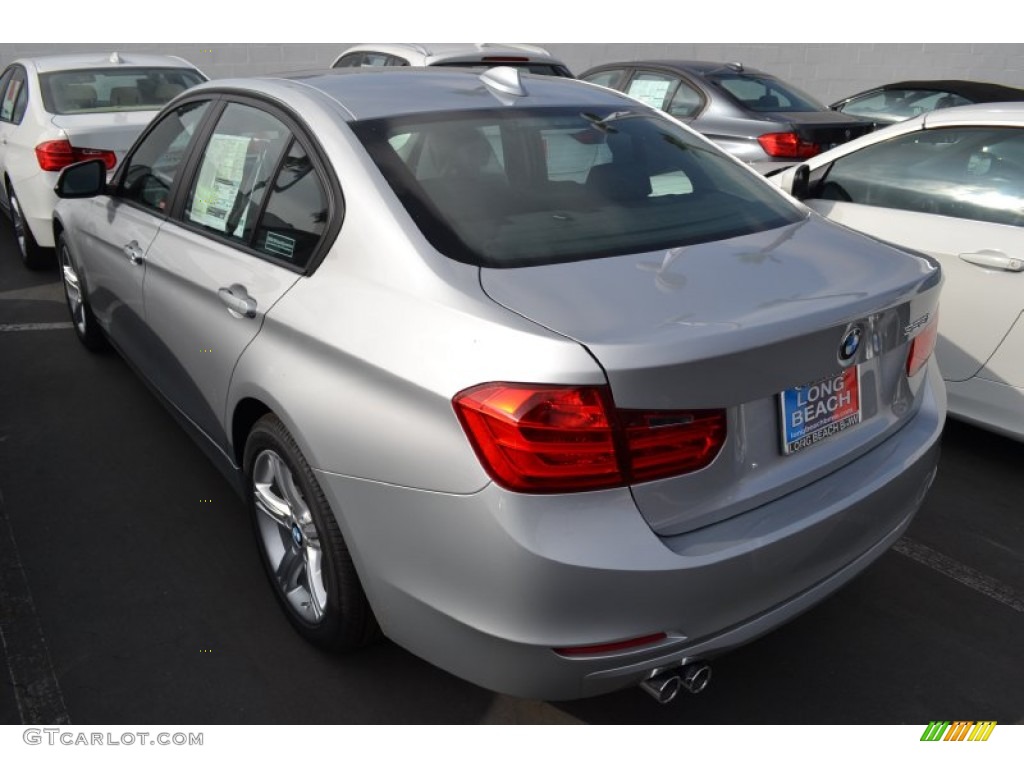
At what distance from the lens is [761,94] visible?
8227 millimetres

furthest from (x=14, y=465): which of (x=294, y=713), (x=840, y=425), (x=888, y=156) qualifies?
(x=888, y=156)

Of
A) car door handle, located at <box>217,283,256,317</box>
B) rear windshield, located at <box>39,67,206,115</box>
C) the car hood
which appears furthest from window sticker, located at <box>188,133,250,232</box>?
rear windshield, located at <box>39,67,206,115</box>

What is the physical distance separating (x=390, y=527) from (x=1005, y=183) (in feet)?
10.3

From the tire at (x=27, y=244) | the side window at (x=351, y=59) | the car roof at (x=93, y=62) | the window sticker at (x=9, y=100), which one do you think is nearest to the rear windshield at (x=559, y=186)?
the tire at (x=27, y=244)

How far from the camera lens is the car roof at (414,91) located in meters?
2.93

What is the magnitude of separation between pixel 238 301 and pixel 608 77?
704 cm

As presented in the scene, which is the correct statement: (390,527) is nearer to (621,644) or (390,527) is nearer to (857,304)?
(621,644)

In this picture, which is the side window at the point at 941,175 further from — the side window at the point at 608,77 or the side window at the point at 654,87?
the side window at the point at 608,77

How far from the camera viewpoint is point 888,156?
177 inches

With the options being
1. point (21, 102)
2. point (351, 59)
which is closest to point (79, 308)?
point (21, 102)

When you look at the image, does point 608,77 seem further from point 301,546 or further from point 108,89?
point 301,546

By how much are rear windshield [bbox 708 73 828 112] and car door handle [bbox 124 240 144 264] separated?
18.3 ft

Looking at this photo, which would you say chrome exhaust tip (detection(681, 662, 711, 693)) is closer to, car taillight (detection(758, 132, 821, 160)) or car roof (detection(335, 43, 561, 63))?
car taillight (detection(758, 132, 821, 160))
